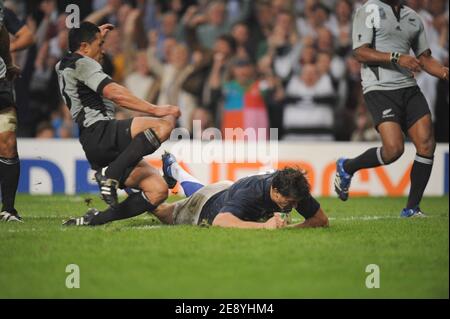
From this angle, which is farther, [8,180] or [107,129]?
[8,180]

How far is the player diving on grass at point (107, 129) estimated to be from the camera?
29.3ft

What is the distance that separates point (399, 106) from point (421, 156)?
0.63 m

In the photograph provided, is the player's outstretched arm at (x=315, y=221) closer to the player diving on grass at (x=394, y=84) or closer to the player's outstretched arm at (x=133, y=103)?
the player diving on grass at (x=394, y=84)

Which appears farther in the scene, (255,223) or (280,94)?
(280,94)

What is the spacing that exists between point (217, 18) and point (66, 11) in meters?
2.75

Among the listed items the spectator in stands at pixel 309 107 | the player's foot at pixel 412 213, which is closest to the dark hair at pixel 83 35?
the player's foot at pixel 412 213

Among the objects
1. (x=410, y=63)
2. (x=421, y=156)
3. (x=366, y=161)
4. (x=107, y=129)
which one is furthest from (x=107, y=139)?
(x=421, y=156)

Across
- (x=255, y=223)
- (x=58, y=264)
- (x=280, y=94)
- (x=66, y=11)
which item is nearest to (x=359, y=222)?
(x=255, y=223)

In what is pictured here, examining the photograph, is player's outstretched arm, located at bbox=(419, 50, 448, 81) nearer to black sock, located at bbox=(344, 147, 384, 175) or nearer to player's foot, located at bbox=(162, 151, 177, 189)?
black sock, located at bbox=(344, 147, 384, 175)

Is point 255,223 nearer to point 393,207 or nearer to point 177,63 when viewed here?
point 393,207

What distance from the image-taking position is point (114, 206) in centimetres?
893

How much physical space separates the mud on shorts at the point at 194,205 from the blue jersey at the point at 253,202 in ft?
0.84

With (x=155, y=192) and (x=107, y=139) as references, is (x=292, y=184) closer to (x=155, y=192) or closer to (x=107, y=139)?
(x=155, y=192)

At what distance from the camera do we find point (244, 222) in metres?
8.73
